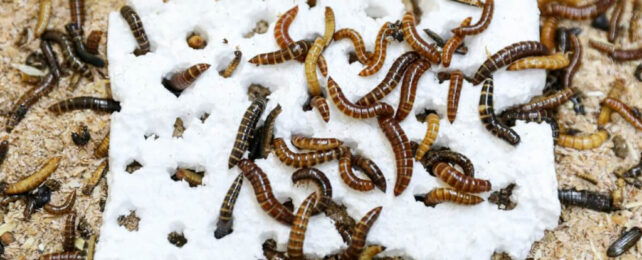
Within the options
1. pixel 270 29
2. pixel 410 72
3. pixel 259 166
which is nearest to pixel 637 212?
pixel 410 72

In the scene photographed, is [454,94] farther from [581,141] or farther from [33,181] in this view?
[33,181]

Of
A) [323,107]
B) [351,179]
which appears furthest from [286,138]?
[351,179]

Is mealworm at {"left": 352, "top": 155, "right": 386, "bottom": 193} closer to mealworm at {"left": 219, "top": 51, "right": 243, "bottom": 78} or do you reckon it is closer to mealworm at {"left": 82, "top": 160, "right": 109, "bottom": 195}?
mealworm at {"left": 219, "top": 51, "right": 243, "bottom": 78}

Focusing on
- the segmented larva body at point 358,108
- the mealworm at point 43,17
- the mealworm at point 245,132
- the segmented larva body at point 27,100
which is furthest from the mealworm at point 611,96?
the mealworm at point 43,17

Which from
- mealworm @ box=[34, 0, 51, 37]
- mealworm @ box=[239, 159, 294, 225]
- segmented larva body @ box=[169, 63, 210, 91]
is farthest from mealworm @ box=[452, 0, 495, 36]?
mealworm @ box=[34, 0, 51, 37]

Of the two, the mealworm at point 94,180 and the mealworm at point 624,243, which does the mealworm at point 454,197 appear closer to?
the mealworm at point 624,243
